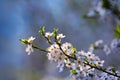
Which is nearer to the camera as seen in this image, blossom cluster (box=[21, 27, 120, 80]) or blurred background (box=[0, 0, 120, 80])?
blossom cluster (box=[21, 27, 120, 80])

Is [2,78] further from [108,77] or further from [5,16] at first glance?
[108,77]

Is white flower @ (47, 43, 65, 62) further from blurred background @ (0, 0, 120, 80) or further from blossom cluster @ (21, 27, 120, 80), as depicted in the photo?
blurred background @ (0, 0, 120, 80)

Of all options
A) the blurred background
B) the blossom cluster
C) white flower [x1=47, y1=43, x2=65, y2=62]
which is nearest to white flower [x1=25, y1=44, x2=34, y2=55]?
the blossom cluster

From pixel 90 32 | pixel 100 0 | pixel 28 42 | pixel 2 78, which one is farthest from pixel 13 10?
pixel 28 42

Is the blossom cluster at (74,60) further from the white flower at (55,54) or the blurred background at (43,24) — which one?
the blurred background at (43,24)

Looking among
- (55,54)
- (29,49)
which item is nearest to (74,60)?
(55,54)

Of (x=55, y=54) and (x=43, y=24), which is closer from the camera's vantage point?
(x=55, y=54)

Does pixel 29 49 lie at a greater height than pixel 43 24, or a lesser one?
lesser

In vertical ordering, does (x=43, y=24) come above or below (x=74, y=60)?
above

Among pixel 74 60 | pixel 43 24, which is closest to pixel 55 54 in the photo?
pixel 74 60

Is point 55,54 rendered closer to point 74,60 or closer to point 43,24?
point 74,60

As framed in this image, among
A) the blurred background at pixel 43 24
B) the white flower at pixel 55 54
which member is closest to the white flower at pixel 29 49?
the white flower at pixel 55 54
